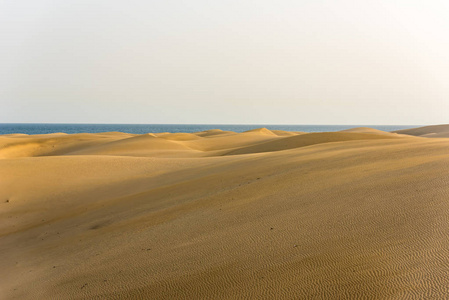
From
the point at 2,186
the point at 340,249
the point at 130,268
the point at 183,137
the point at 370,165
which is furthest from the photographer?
the point at 183,137

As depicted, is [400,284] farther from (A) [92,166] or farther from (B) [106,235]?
(A) [92,166]

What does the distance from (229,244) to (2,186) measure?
9.90m

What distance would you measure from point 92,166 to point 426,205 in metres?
12.7

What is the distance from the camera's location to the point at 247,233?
20.5 ft

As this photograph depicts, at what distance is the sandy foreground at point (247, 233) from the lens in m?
4.42

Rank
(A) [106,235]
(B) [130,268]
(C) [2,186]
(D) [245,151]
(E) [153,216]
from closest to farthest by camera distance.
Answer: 1. (B) [130,268]
2. (A) [106,235]
3. (E) [153,216]
4. (C) [2,186]
5. (D) [245,151]

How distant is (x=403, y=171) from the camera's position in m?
8.16

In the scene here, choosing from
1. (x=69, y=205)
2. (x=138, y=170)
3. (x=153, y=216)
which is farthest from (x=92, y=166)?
(x=153, y=216)

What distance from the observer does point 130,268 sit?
5.80 metres

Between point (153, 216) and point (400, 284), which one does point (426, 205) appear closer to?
point (400, 284)

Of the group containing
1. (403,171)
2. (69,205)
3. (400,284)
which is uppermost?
(403,171)

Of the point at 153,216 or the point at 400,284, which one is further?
the point at 153,216

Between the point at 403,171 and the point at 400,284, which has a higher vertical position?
the point at 403,171

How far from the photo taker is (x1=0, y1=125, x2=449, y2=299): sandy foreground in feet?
14.5
